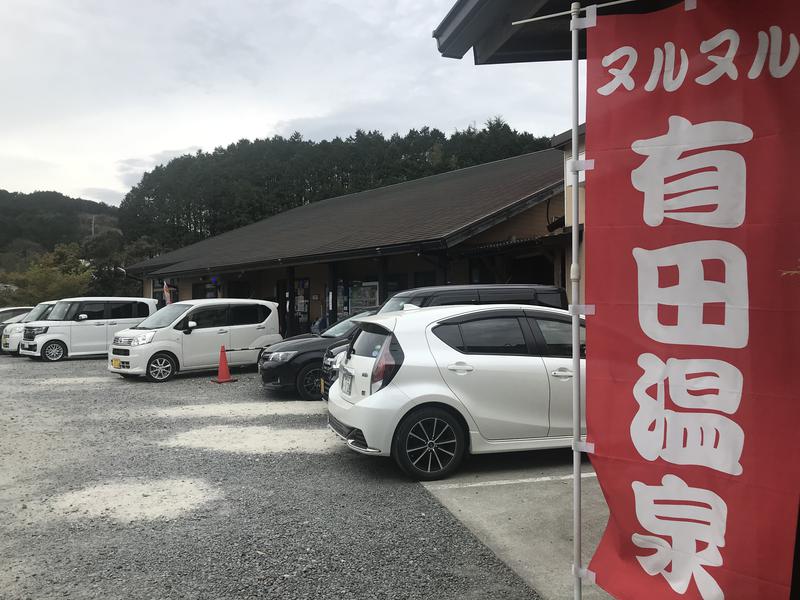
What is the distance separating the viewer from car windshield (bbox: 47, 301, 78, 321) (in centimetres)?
1884

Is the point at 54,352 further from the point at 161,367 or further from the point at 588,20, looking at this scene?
the point at 588,20

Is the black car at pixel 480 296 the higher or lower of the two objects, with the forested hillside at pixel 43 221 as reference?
lower

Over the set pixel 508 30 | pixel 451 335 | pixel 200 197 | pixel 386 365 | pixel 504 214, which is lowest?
pixel 386 365

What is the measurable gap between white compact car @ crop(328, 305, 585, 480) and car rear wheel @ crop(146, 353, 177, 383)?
8256mm

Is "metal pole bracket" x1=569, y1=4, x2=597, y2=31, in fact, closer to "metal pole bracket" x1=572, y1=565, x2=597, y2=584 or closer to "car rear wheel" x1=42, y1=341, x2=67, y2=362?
"metal pole bracket" x1=572, y1=565, x2=597, y2=584

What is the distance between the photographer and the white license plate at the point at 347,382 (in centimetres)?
629

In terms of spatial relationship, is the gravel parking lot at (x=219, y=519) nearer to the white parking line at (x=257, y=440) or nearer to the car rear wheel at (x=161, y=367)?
the white parking line at (x=257, y=440)

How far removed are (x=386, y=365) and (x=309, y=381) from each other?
17.1 ft

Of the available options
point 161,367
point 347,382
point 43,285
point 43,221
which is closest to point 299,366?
point 161,367

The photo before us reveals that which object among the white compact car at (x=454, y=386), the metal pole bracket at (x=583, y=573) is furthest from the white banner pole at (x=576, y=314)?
the white compact car at (x=454, y=386)

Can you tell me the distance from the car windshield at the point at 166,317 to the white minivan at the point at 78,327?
5574 mm

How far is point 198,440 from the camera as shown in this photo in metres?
7.86

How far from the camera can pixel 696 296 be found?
2686 millimetres

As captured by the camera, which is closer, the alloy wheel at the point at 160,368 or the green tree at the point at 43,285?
the alloy wheel at the point at 160,368
